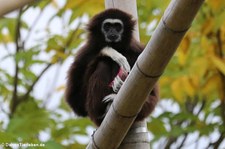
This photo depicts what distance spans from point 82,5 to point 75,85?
57 centimetres

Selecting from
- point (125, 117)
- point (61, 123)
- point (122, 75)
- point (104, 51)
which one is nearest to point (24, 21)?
point (61, 123)

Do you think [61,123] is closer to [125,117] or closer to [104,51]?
[104,51]

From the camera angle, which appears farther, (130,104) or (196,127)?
(196,127)

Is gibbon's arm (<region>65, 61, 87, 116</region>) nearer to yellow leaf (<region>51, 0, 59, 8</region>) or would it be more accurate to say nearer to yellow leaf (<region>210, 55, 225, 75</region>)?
yellow leaf (<region>210, 55, 225, 75</region>)

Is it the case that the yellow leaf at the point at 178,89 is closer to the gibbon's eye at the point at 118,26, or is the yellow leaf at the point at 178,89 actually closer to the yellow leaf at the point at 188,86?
the yellow leaf at the point at 188,86

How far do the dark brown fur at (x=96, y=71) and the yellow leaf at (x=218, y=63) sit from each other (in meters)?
0.51

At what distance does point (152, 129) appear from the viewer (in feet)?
13.4

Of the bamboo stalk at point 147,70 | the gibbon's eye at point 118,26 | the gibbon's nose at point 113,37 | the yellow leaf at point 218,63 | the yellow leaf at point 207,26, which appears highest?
the bamboo stalk at point 147,70

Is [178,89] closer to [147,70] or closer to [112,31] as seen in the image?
[112,31]

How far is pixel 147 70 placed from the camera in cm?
201

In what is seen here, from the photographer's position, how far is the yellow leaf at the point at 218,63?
3752mm

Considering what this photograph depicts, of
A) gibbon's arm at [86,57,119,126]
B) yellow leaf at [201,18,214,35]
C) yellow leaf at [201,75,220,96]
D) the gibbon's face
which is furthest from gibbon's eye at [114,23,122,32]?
yellow leaf at [201,75,220,96]

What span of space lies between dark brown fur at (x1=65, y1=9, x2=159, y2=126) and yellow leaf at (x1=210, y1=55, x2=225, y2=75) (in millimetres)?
506

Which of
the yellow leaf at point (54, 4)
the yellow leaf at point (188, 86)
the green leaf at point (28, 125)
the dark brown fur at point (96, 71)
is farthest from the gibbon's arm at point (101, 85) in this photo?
the yellow leaf at point (54, 4)
